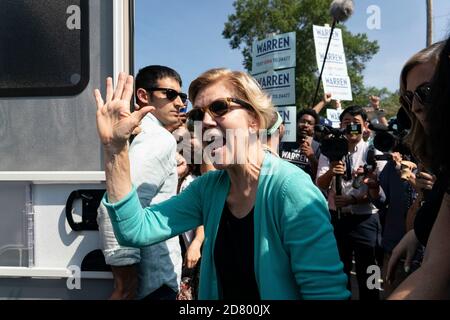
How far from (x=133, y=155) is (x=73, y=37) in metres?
0.52

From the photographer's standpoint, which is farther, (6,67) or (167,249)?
(167,249)

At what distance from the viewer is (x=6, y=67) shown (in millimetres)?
1816

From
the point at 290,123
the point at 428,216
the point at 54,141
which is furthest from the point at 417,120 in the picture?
the point at 290,123

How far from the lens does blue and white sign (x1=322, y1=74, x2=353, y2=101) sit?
20.4 ft

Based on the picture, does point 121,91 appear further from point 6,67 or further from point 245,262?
point 245,262

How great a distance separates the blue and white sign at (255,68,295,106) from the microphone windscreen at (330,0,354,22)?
0.80 meters

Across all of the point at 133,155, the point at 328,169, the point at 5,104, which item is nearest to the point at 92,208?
the point at 133,155

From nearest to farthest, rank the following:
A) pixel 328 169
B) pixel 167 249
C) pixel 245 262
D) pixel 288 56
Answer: pixel 245 262
pixel 167 249
pixel 328 169
pixel 288 56

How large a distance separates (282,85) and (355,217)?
2.49m

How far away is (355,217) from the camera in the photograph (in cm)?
383

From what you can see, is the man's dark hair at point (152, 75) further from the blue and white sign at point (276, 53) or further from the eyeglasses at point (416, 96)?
the blue and white sign at point (276, 53)

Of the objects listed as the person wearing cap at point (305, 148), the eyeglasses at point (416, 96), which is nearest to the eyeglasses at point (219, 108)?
the eyeglasses at point (416, 96)

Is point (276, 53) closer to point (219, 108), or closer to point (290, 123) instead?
point (290, 123)

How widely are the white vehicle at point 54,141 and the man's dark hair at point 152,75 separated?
57cm
